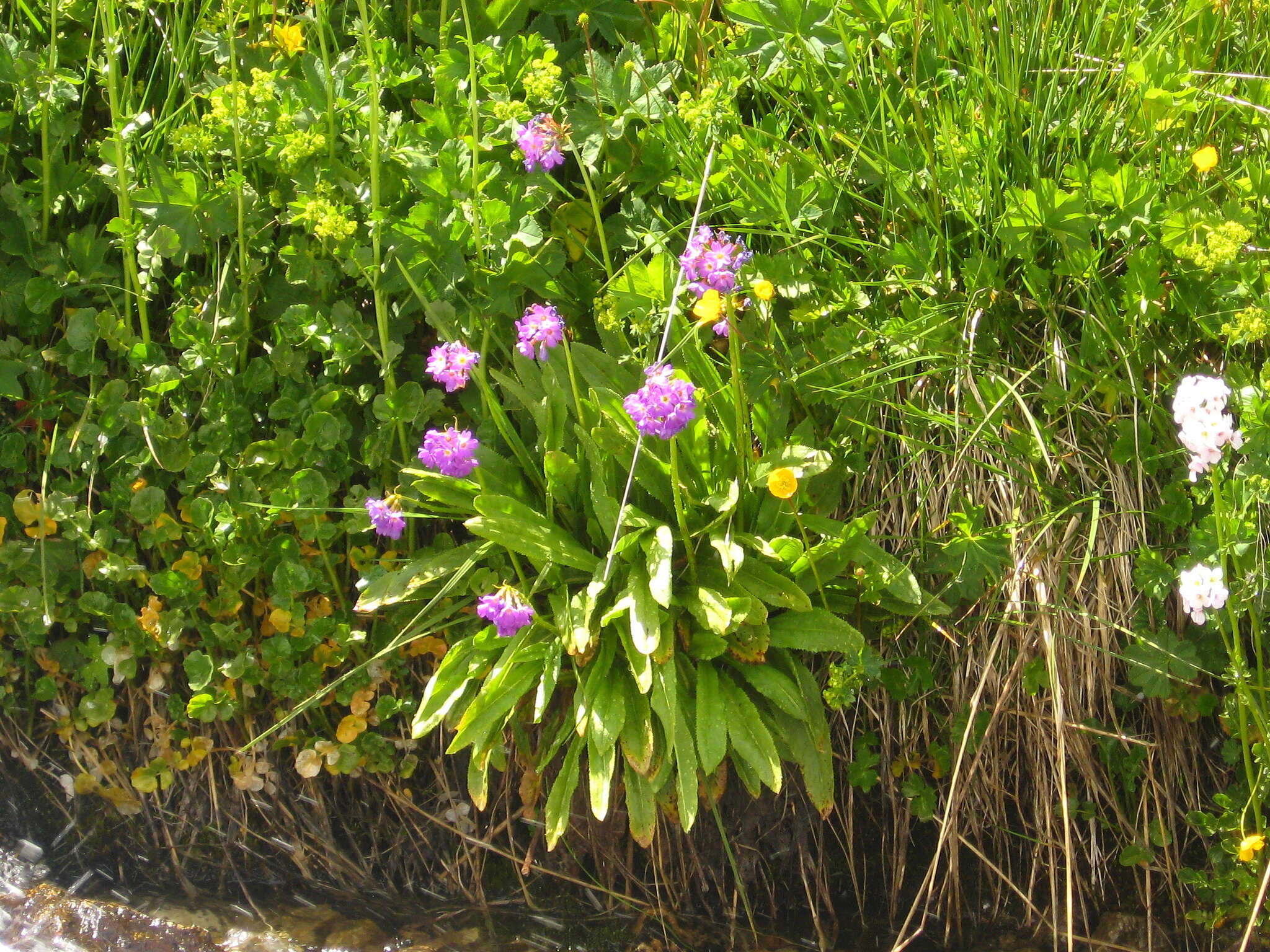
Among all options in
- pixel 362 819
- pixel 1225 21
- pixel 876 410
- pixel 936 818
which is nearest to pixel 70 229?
pixel 362 819

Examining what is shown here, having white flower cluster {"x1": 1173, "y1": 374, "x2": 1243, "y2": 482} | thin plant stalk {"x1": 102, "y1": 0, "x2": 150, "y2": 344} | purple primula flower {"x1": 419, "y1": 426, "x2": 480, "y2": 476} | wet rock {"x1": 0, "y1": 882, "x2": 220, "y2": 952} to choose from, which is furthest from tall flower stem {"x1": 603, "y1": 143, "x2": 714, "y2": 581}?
wet rock {"x1": 0, "y1": 882, "x2": 220, "y2": 952}

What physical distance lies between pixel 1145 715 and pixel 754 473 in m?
0.74

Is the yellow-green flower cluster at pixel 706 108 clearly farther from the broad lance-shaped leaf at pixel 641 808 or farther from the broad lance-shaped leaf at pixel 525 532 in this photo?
the broad lance-shaped leaf at pixel 641 808

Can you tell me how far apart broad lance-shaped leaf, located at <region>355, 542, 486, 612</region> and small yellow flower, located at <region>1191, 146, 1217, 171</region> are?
3.91 feet

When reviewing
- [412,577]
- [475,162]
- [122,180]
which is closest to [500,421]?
[412,577]

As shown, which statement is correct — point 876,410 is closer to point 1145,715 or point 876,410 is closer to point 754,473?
point 754,473

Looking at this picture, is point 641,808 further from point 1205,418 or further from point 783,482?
point 1205,418

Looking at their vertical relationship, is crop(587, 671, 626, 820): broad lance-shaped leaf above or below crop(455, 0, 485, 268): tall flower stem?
below

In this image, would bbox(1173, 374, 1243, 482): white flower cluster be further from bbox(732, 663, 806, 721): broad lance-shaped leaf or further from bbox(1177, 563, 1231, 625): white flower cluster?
bbox(732, 663, 806, 721): broad lance-shaped leaf

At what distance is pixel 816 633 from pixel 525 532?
0.46m

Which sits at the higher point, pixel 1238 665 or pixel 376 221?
pixel 376 221

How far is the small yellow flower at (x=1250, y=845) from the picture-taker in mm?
1615

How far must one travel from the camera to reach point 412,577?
1.86m

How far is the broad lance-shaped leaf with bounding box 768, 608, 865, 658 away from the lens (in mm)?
1729
